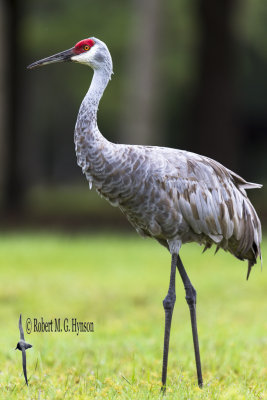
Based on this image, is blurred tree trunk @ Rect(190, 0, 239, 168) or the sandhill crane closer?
the sandhill crane

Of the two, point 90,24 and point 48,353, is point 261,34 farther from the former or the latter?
point 48,353

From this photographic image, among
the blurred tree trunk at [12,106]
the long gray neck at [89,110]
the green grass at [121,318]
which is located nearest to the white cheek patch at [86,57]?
the long gray neck at [89,110]

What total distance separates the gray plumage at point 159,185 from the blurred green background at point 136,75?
418 inches

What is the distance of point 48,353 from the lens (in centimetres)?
650

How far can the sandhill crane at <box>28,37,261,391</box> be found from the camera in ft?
16.8

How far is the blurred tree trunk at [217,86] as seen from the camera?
16750mm

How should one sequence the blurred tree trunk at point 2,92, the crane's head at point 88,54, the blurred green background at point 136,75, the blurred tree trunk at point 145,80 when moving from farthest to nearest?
the blurred tree trunk at point 145,80, the blurred tree trunk at point 2,92, the blurred green background at point 136,75, the crane's head at point 88,54

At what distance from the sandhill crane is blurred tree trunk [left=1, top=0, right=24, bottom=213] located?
39.9 feet

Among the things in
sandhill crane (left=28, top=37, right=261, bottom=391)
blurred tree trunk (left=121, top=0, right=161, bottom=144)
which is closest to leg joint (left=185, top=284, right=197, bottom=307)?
sandhill crane (left=28, top=37, right=261, bottom=391)

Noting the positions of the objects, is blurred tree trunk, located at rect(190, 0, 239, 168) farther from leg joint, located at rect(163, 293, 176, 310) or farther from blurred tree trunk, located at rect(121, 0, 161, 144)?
leg joint, located at rect(163, 293, 176, 310)

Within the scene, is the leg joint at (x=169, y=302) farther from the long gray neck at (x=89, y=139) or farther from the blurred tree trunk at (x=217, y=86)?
the blurred tree trunk at (x=217, y=86)

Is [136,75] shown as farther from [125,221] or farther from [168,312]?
[168,312]

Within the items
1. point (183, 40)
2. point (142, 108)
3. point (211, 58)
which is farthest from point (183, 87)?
point (211, 58)

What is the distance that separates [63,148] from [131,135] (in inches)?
939
